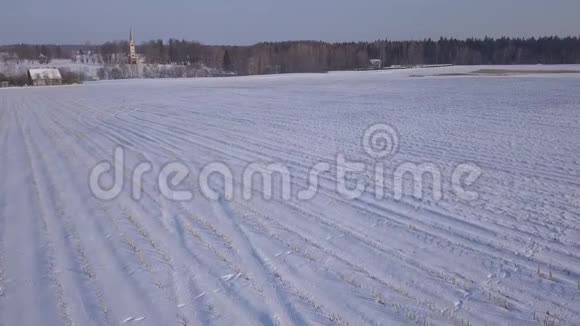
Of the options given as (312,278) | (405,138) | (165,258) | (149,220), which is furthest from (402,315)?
(405,138)

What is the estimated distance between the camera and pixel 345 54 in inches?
4459

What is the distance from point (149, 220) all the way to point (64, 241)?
1160 mm

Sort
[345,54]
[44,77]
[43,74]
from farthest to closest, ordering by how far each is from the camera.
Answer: [345,54] → [43,74] → [44,77]

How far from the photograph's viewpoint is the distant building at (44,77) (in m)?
62.4

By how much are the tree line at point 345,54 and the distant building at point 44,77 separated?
4243 cm

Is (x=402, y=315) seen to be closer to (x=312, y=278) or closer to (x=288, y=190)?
(x=312, y=278)

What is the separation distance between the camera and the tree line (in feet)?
338

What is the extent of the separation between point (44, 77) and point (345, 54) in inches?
2956

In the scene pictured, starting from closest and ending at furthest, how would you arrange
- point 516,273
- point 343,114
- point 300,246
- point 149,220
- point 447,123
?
point 516,273
point 300,246
point 149,220
point 447,123
point 343,114

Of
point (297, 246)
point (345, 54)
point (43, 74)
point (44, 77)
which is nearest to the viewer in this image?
point (297, 246)

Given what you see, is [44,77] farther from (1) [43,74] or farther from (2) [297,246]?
(2) [297,246]

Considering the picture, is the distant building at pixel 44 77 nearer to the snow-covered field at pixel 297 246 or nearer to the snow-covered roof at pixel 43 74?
the snow-covered roof at pixel 43 74

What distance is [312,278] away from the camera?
4430mm

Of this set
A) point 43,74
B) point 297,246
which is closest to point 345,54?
point 43,74
